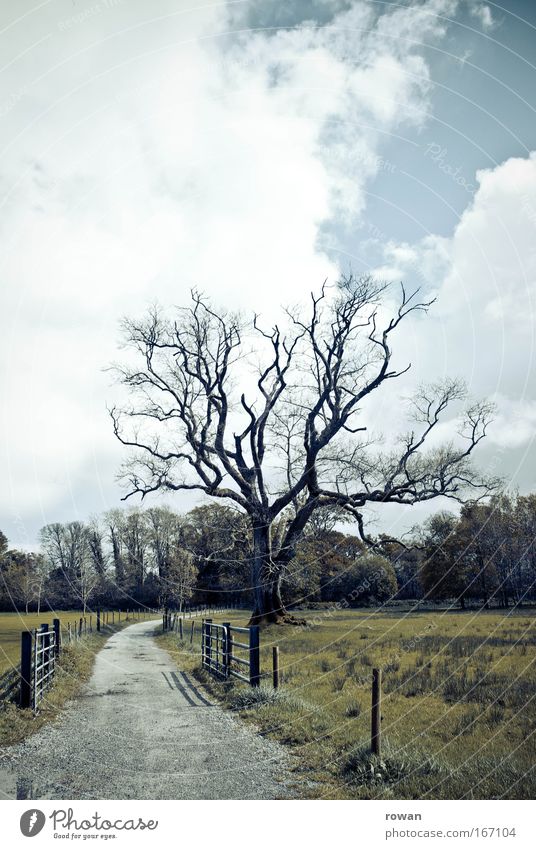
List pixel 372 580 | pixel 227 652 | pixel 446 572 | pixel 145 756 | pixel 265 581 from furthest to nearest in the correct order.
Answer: pixel 446 572 → pixel 372 580 → pixel 265 581 → pixel 227 652 → pixel 145 756

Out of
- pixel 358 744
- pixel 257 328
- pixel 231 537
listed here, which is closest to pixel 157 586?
pixel 231 537

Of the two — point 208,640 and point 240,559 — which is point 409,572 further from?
point 208,640

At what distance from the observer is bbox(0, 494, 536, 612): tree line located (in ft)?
95.3

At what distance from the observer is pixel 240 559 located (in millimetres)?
30266

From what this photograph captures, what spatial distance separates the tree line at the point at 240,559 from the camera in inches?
1144

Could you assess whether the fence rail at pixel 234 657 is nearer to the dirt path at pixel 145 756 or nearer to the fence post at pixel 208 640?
the fence post at pixel 208 640

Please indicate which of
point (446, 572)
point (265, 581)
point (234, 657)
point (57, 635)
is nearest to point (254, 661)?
point (234, 657)

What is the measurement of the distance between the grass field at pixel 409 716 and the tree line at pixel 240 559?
7189 mm

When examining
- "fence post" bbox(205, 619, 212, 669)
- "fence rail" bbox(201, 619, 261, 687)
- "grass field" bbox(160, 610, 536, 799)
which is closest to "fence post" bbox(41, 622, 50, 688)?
"grass field" bbox(160, 610, 536, 799)

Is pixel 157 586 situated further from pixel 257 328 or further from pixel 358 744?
pixel 358 744

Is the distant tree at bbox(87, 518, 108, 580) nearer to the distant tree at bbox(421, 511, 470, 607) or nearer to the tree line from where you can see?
the tree line

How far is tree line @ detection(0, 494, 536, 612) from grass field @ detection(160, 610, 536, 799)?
7.19m

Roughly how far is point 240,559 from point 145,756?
2329cm
